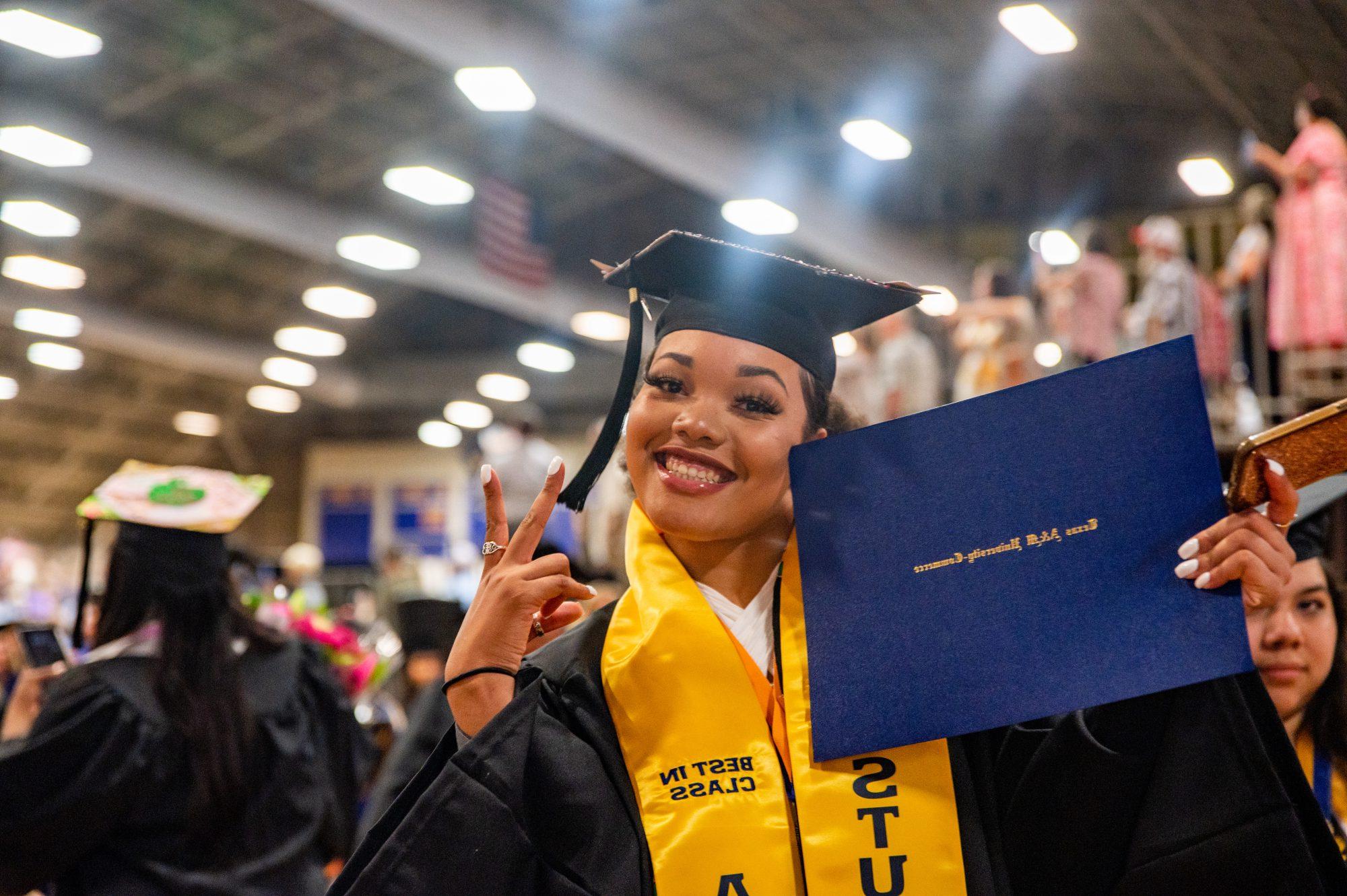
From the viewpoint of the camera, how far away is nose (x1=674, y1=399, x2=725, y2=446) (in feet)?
5.99

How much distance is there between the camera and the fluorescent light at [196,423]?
76.6ft

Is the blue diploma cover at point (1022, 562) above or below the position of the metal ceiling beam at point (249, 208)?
below

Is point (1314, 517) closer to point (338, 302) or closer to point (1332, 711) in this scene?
point (1332, 711)

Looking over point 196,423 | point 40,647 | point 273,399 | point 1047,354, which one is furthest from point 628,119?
point 196,423

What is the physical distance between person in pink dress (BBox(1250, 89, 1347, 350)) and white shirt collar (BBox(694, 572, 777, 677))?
5717 mm

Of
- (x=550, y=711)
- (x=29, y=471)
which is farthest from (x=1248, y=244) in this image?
(x=29, y=471)

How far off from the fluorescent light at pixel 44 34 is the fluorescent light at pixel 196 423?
623 inches

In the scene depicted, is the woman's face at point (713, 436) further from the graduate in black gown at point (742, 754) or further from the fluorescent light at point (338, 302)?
the fluorescent light at point (338, 302)

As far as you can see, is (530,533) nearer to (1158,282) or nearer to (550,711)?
(550,711)

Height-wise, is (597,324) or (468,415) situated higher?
(468,415)

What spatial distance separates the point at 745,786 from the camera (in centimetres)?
167

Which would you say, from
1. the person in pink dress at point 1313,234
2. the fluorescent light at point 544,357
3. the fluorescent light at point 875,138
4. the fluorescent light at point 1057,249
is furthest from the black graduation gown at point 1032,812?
the fluorescent light at point 544,357

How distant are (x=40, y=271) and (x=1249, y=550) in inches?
644

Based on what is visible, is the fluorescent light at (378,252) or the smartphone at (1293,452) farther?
the fluorescent light at (378,252)
